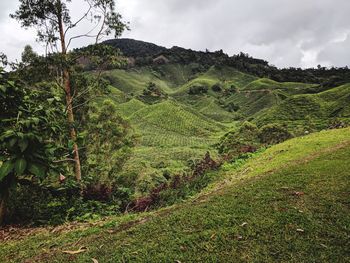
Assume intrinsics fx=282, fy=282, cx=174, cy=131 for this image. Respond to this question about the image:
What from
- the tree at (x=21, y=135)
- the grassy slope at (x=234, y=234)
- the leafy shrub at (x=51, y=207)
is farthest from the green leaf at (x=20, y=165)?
the leafy shrub at (x=51, y=207)

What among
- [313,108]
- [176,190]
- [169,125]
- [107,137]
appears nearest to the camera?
[176,190]

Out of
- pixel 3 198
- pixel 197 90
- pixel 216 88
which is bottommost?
pixel 3 198

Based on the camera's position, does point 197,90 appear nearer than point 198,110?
No

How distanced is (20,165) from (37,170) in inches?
11.2

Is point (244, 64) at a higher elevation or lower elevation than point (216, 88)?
higher

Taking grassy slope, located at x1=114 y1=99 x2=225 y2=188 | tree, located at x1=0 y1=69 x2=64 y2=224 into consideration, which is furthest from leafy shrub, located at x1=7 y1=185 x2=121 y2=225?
grassy slope, located at x1=114 y1=99 x2=225 y2=188

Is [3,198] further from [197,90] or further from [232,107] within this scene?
[197,90]

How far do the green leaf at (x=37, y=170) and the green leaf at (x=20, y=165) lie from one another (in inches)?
4.9

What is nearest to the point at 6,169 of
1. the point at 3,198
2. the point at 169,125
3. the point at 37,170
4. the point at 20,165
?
the point at 20,165

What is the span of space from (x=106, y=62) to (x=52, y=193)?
609 centimetres

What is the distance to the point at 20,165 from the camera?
485 centimetres

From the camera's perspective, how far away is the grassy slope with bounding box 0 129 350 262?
4336mm

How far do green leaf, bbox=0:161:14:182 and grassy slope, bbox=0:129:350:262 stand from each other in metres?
1.56

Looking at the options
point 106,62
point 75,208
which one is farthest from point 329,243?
point 106,62
